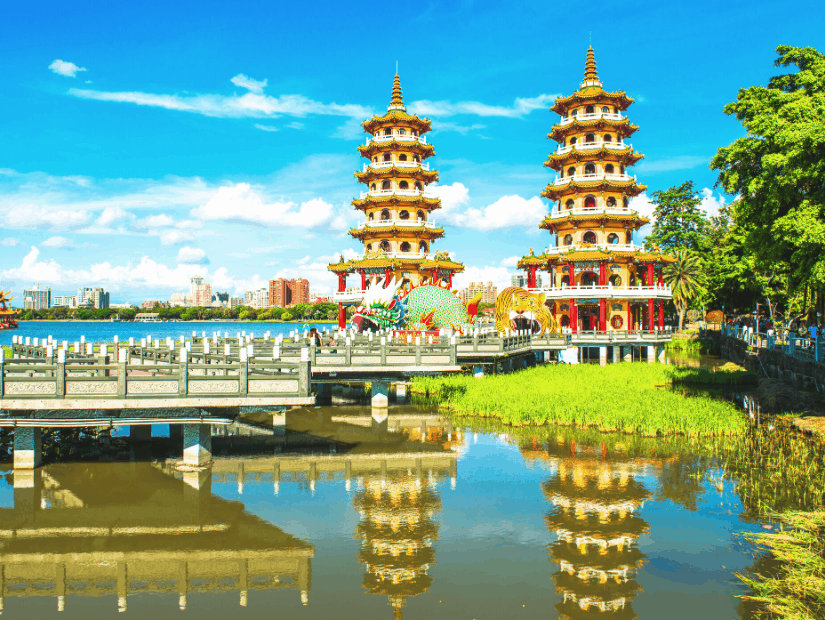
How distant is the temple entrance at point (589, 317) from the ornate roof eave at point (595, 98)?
51.0 feet

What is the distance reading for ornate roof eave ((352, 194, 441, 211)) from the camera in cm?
4669

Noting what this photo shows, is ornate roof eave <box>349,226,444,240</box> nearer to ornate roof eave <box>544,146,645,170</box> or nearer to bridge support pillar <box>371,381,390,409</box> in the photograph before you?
ornate roof eave <box>544,146,645,170</box>

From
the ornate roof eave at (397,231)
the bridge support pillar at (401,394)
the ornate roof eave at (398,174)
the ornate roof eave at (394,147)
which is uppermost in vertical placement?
the ornate roof eave at (394,147)

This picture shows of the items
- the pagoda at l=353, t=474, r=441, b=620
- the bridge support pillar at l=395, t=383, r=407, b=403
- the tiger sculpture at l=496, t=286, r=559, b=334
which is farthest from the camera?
the tiger sculpture at l=496, t=286, r=559, b=334

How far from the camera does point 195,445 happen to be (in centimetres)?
1462

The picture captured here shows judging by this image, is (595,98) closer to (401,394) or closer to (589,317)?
(589,317)

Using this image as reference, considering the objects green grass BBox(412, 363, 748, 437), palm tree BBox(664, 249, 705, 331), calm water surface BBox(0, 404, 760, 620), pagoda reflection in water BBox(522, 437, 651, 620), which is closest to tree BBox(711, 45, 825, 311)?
green grass BBox(412, 363, 748, 437)

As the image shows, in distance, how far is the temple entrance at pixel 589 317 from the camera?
44062 mm

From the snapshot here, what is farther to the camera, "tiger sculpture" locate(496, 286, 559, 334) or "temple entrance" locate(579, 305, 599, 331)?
"temple entrance" locate(579, 305, 599, 331)

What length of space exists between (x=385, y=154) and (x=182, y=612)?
43569 millimetres

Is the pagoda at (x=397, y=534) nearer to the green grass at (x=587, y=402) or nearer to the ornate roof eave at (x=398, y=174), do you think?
the green grass at (x=587, y=402)

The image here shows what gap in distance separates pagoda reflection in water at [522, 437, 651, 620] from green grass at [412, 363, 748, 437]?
3433 millimetres

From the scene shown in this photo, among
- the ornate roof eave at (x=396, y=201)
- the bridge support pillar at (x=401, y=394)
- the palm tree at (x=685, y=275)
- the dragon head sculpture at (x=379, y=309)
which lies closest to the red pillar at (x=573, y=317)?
the ornate roof eave at (x=396, y=201)

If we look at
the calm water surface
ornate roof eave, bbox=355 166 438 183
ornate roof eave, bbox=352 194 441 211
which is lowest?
the calm water surface
